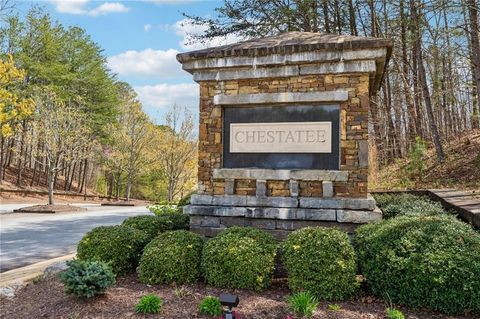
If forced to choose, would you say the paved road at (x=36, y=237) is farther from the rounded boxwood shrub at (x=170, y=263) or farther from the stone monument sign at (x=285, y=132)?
the stone monument sign at (x=285, y=132)

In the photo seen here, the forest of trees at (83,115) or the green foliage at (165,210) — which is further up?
the forest of trees at (83,115)

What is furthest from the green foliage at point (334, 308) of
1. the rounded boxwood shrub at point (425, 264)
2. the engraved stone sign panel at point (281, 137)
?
the engraved stone sign panel at point (281, 137)

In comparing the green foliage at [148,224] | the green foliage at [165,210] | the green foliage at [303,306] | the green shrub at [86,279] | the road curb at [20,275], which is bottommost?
the road curb at [20,275]

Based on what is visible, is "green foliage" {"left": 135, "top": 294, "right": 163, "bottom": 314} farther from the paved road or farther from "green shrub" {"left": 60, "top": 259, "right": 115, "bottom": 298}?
the paved road

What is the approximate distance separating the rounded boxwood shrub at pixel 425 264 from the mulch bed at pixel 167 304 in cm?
16

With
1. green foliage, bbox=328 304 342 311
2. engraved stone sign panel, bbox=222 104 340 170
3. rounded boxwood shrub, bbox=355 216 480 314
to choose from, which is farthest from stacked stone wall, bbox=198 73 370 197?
green foliage, bbox=328 304 342 311

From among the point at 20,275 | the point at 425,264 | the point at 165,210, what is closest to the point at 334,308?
the point at 425,264

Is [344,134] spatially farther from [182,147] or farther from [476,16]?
[182,147]

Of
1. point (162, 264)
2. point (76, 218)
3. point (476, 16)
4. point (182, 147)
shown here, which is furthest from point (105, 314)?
point (182, 147)

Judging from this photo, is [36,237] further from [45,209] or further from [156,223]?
[45,209]

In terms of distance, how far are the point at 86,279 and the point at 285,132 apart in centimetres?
339

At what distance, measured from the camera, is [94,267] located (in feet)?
13.9

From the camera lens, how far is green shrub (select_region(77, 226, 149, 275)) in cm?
509

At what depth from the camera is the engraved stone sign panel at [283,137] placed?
5.77m
